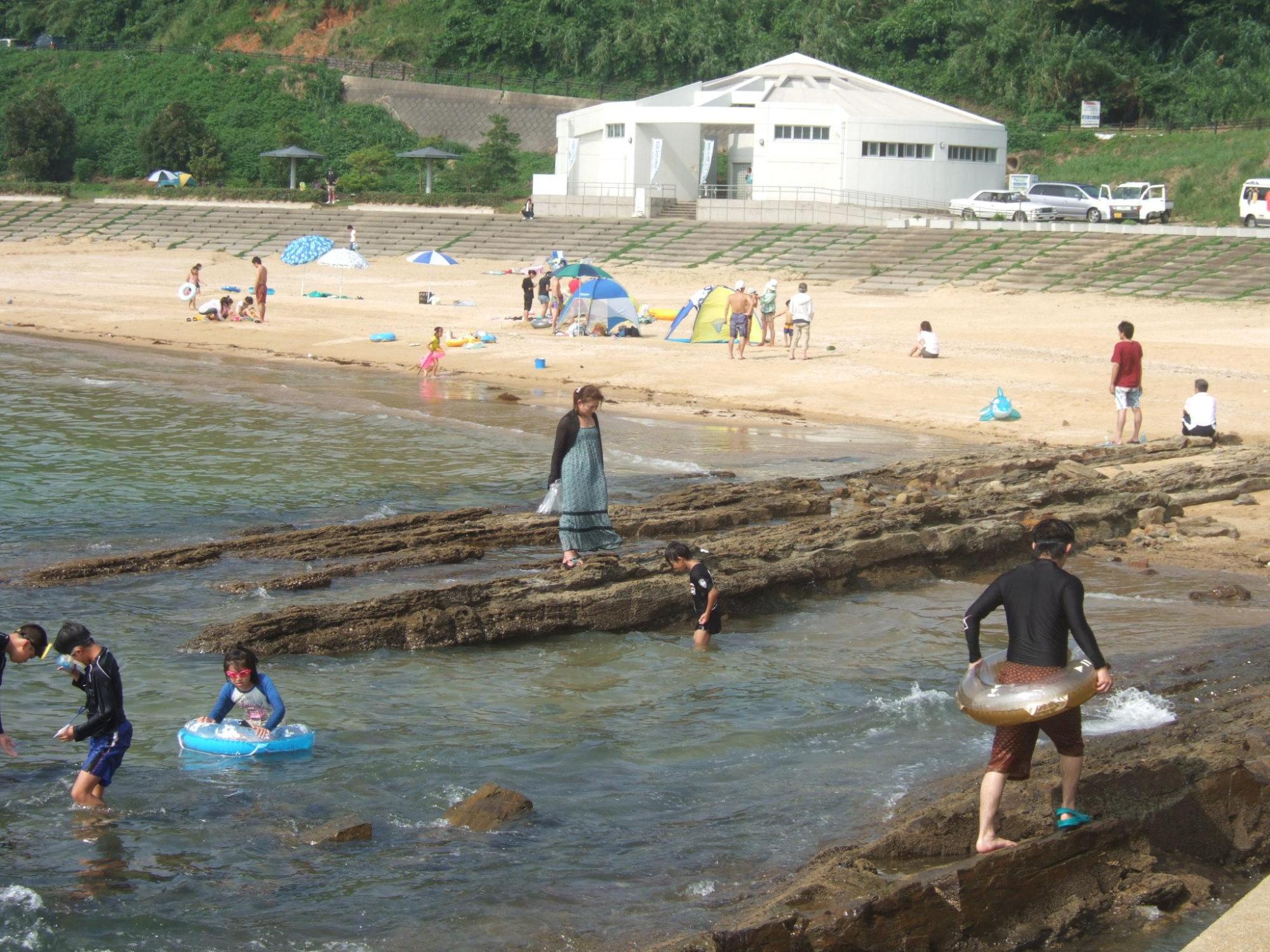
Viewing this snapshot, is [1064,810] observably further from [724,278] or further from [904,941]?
[724,278]

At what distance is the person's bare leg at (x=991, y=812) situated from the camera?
646cm

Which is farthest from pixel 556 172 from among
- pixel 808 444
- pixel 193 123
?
pixel 808 444

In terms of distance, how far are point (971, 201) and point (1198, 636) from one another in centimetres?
3830

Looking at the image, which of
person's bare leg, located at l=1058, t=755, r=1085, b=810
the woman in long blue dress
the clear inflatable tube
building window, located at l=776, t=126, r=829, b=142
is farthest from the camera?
building window, located at l=776, t=126, r=829, b=142

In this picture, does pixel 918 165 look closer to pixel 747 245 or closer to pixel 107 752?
pixel 747 245

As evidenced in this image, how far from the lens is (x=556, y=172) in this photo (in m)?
54.6

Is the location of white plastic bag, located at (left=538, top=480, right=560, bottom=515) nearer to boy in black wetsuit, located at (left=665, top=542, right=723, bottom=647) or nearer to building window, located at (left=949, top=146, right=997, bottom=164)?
boy in black wetsuit, located at (left=665, top=542, right=723, bottom=647)

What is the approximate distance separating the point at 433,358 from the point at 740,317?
5.81 meters

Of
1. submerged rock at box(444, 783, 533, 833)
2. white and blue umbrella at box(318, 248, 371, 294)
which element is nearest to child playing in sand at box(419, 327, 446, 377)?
white and blue umbrella at box(318, 248, 371, 294)

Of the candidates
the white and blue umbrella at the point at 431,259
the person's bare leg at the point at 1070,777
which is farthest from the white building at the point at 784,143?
the person's bare leg at the point at 1070,777

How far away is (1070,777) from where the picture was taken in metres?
6.60

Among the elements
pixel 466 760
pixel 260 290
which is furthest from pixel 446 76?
pixel 466 760

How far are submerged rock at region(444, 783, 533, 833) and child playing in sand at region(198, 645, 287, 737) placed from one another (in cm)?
134

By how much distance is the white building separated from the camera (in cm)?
4912
